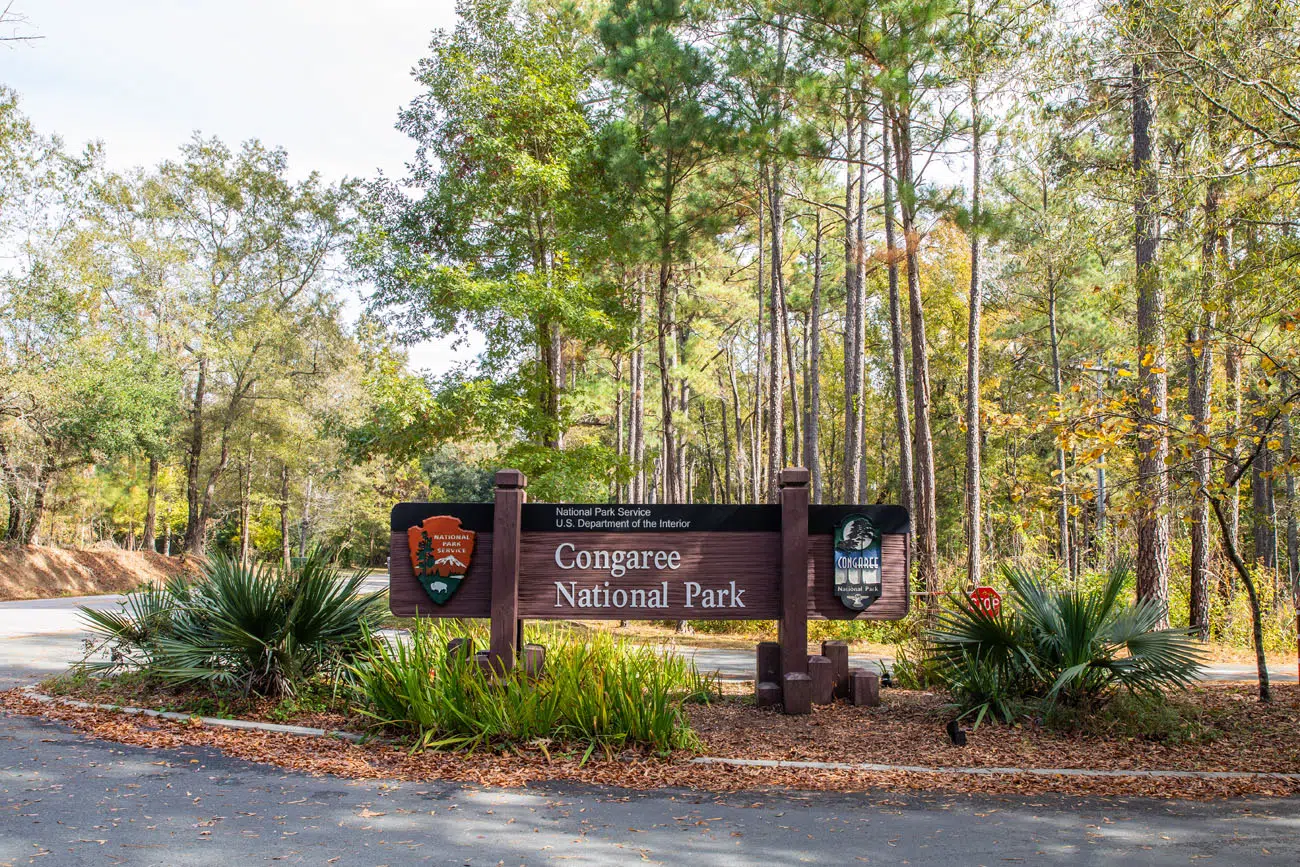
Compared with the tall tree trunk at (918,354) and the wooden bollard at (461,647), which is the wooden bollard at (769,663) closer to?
the wooden bollard at (461,647)

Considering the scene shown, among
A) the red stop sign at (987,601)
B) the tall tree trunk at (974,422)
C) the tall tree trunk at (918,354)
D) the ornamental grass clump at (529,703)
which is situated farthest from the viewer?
the tall tree trunk at (974,422)

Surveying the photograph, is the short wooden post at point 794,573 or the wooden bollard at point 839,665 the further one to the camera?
the wooden bollard at point 839,665

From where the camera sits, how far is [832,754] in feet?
22.0

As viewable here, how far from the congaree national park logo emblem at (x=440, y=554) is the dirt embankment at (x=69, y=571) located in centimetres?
1851

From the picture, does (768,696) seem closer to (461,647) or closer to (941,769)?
(941,769)

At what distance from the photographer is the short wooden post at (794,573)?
324 inches

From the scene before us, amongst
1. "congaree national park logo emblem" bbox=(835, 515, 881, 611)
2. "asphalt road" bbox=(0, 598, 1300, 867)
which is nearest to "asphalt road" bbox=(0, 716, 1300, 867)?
"asphalt road" bbox=(0, 598, 1300, 867)

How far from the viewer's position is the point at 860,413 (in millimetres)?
23609

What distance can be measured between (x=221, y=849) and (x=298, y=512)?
4370cm

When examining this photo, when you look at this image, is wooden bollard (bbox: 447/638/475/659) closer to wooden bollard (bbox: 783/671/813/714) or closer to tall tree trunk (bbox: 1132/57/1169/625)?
wooden bollard (bbox: 783/671/813/714)

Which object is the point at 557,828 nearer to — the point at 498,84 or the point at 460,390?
the point at 460,390

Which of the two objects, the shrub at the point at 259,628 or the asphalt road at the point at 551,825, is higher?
the shrub at the point at 259,628

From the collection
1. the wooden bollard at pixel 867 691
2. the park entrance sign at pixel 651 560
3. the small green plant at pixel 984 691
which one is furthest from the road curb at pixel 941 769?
the wooden bollard at pixel 867 691

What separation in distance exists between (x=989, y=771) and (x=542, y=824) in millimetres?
3081
